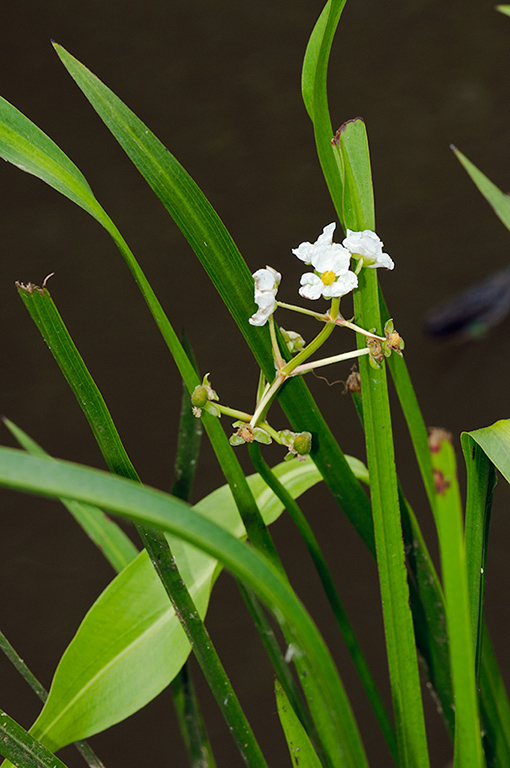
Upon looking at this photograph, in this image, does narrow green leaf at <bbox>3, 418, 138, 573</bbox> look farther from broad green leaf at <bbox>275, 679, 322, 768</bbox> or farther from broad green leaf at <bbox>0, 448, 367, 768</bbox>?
broad green leaf at <bbox>0, 448, 367, 768</bbox>

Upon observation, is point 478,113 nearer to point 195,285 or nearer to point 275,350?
point 195,285

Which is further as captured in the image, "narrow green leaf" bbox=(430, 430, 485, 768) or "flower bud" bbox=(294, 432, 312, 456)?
"flower bud" bbox=(294, 432, 312, 456)

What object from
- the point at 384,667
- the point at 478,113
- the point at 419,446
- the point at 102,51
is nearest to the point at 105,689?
the point at 419,446

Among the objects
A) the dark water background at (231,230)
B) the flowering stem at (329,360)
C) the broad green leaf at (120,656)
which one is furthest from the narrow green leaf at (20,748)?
the dark water background at (231,230)

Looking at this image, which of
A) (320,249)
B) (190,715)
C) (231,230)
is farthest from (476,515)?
(231,230)

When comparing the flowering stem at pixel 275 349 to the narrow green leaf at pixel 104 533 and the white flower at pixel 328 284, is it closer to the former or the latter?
the white flower at pixel 328 284

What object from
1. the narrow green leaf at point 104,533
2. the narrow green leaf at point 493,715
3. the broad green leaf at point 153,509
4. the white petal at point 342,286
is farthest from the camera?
the narrow green leaf at point 104,533

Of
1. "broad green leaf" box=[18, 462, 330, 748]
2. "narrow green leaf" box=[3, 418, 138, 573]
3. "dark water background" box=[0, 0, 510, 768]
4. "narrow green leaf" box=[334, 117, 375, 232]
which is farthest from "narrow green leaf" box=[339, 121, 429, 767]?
"dark water background" box=[0, 0, 510, 768]
